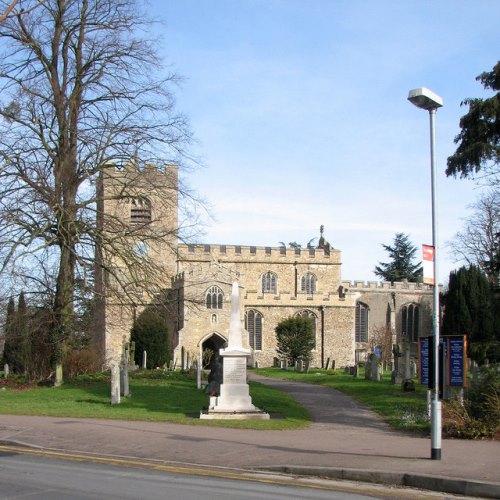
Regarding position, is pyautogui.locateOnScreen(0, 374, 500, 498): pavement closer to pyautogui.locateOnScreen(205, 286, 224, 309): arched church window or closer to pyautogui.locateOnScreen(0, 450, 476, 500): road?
pyautogui.locateOnScreen(0, 450, 476, 500): road

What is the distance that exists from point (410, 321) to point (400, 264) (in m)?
20.6

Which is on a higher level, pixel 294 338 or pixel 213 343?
pixel 294 338

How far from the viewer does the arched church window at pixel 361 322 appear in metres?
67.2

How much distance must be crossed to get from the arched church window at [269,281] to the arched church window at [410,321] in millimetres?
13451

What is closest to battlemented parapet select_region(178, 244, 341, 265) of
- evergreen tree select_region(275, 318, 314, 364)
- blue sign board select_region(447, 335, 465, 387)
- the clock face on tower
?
evergreen tree select_region(275, 318, 314, 364)

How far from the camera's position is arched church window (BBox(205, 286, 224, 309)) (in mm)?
52281

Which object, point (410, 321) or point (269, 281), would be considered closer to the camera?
point (269, 281)

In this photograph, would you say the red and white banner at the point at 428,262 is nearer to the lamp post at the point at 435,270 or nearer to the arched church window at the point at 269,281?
the lamp post at the point at 435,270

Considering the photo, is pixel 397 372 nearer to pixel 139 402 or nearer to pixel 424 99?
pixel 139 402

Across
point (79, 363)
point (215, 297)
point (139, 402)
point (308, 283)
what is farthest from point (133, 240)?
point (308, 283)

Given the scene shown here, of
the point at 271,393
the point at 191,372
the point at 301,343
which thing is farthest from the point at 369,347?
the point at 271,393

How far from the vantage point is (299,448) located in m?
12.7

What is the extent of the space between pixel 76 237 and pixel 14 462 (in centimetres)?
1399

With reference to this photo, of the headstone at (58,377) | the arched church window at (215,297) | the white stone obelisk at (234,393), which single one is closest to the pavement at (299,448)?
the white stone obelisk at (234,393)
